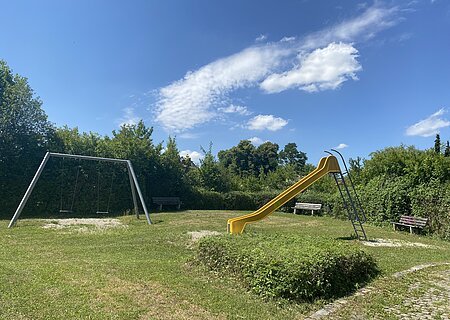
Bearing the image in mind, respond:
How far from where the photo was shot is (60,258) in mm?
7160

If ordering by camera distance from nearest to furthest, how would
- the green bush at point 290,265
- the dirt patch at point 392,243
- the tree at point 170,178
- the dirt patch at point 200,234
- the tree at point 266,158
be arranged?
1. the green bush at point 290,265
2. the dirt patch at point 392,243
3. the dirt patch at point 200,234
4. the tree at point 170,178
5. the tree at point 266,158

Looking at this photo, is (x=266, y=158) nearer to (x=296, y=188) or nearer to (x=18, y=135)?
(x=18, y=135)

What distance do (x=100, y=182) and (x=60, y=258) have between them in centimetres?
1158

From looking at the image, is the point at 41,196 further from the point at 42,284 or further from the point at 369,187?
the point at 369,187

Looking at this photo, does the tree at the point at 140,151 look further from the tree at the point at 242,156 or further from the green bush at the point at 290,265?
the tree at the point at 242,156

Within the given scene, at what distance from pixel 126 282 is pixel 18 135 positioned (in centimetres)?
1412

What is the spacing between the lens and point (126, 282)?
547 cm

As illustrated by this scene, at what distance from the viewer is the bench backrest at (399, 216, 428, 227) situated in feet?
43.1

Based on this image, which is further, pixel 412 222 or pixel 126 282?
pixel 412 222

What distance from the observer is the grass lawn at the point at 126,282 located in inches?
170

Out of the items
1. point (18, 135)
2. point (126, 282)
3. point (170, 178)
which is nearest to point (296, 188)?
point (126, 282)

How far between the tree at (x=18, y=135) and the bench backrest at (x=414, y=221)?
16508 millimetres

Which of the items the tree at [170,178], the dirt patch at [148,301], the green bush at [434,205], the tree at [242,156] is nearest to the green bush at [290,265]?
the dirt patch at [148,301]

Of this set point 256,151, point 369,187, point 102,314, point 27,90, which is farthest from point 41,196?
point 256,151
